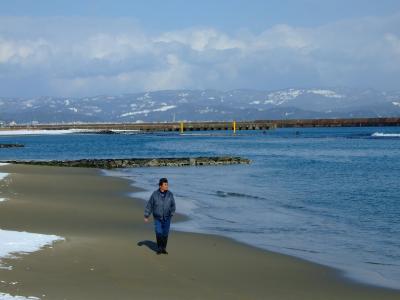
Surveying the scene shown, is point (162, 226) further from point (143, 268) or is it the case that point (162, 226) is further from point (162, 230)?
point (143, 268)

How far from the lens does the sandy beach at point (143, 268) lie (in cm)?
1152

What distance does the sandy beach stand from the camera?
37.8ft

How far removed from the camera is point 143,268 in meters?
13.4

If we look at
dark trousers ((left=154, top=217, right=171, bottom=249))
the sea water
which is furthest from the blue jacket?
the sea water

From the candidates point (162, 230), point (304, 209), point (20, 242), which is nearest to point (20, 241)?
point (20, 242)

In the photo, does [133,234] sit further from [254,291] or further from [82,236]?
[254,291]

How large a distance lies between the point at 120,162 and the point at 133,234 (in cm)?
3324

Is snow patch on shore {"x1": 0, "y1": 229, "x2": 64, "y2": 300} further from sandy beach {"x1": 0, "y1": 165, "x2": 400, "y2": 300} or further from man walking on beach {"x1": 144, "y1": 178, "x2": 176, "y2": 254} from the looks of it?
man walking on beach {"x1": 144, "y1": 178, "x2": 176, "y2": 254}

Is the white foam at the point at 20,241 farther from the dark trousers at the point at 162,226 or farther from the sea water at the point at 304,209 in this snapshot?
the sea water at the point at 304,209

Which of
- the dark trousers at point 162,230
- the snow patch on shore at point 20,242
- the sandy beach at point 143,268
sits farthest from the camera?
the dark trousers at point 162,230

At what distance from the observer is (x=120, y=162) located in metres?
51.0

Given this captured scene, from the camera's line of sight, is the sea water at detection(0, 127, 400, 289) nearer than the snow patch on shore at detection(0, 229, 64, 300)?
No

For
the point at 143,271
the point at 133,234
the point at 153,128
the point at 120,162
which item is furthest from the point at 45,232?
the point at 153,128

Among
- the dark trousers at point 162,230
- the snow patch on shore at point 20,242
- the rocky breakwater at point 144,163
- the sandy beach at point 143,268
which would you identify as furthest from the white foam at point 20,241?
the rocky breakwater at point 144,163
